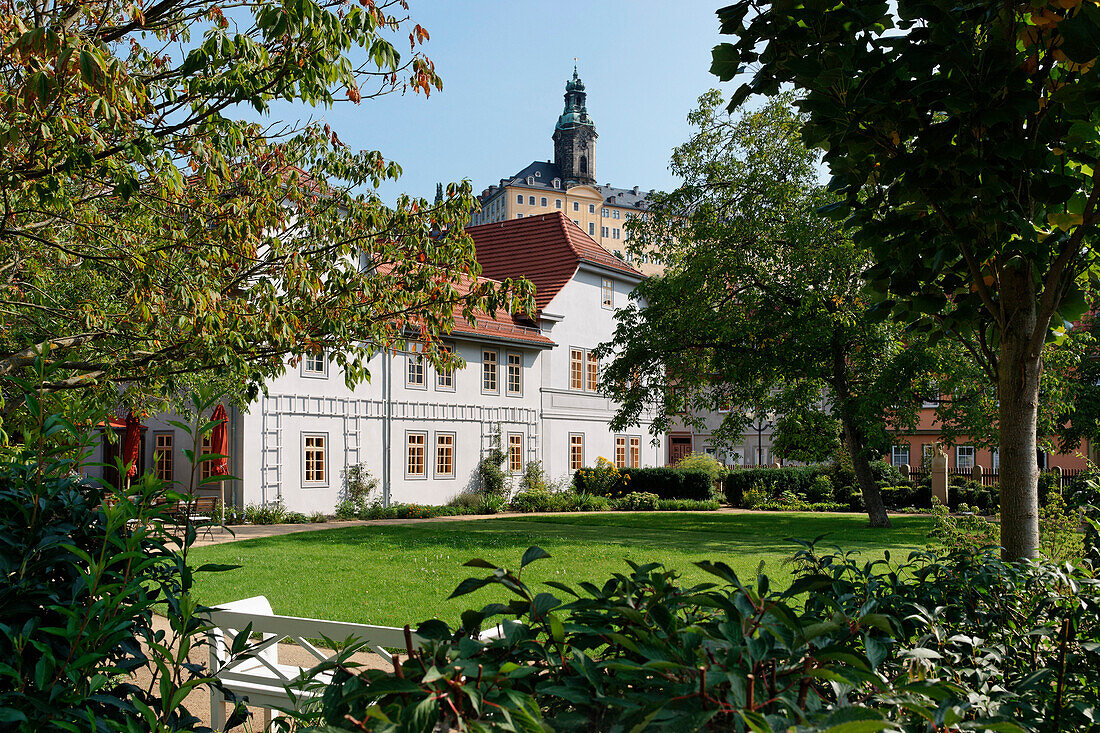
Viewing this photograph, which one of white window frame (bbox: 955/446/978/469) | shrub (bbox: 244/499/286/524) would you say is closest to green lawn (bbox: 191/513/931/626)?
shrub (bbox: 244/499/286/524)

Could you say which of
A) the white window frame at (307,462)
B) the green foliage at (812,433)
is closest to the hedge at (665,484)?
the white window frame at (307,462)

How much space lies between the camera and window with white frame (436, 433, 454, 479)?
25.7 metres

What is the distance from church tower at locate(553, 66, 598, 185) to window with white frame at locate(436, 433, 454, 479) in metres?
90.2

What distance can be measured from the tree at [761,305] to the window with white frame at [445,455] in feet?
24.0

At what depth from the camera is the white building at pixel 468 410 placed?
21.8 m

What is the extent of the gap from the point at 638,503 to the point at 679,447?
15.6 m

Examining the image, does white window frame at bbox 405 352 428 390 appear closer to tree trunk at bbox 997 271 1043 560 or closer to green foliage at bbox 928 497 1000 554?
green foliage at bbox 928 497 1000 554

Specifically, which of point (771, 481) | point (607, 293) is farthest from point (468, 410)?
point (771, 481)

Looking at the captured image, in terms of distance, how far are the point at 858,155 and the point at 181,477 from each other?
78.9 ft

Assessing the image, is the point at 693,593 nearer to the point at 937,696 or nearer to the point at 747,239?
the point at 937,696

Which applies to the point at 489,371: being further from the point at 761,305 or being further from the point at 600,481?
the point at 761,305

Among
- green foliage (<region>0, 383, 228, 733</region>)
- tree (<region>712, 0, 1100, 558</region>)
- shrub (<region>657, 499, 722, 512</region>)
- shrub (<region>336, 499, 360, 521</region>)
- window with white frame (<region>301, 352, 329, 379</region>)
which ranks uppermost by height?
window with white frame (<region>301, 352, 329, 379</region>)

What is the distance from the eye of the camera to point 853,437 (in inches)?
779

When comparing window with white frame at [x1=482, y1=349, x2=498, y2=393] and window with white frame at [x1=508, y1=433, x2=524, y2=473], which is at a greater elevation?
window with white frame at [x1=482, y1=349, x2=498, y2=393]
